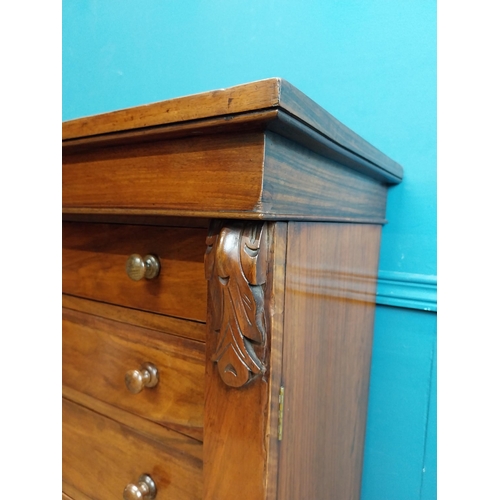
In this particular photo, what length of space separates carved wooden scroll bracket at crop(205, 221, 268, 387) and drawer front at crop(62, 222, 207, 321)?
86mm

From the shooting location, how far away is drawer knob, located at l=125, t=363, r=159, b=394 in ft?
1.51

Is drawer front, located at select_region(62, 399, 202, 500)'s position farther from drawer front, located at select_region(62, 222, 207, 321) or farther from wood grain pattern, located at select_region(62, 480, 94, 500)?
drawer front, located at select_region(62, 222, 207, 321)

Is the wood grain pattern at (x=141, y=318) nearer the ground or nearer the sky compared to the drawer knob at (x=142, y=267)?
nearer the ground

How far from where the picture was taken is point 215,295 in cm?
37

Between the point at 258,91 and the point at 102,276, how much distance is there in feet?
1.20

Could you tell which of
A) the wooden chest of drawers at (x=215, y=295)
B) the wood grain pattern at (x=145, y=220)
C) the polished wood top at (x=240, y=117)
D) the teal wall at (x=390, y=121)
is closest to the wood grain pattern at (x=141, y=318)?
the wooden chest of drawers at (x=215, y=295)

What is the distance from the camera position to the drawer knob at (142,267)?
45 cm

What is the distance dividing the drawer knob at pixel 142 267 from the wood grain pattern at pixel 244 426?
121 mm

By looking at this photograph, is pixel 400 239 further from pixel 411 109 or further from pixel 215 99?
pixel 215 99

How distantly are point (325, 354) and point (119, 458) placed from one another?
1.09ft

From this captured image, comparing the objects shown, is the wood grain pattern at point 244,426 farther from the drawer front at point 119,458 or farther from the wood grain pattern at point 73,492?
the wood grain pattern at point 73,492

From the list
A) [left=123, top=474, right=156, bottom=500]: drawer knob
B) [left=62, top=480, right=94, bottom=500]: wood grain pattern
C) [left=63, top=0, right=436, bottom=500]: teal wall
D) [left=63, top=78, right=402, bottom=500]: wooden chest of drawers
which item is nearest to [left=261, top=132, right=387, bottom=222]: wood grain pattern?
[left=63, top=78, right=402, bottom=500]: wooden chest of drawers

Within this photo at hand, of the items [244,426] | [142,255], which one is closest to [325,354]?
[244,426]

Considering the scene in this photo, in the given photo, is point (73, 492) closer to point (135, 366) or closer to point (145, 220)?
point (135, 366)
